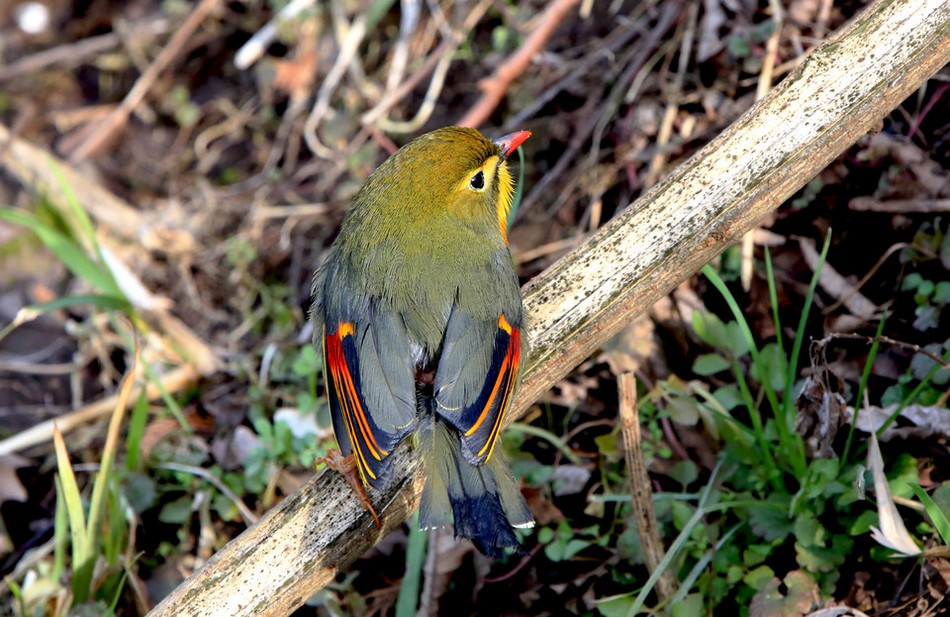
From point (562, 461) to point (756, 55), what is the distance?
6.84 feet

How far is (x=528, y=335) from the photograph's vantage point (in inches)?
116

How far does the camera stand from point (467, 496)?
2.66 metres

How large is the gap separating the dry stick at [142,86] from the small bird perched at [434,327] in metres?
3.62

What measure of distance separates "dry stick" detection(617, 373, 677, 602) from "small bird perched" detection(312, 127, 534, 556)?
34cm

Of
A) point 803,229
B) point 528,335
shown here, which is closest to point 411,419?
point 528,335

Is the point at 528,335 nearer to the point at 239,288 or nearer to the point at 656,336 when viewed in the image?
the point at 656,336

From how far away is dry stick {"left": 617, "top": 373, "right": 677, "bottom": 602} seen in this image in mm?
2854

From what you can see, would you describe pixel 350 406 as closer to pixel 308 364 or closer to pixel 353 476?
pixel 353 476

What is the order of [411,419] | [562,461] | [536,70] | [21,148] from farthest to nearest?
1. [21,148]
2. [536,70]
3. [562,461]
4. [411,419]

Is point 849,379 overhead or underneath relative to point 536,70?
underneath

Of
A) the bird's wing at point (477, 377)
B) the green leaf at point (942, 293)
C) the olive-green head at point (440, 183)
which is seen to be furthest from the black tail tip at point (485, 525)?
the green leaf at point (942, 293)

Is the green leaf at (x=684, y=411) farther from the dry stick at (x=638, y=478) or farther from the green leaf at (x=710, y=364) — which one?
the dry stick at (x=638, y=478)

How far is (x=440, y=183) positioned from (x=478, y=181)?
0.15 metres

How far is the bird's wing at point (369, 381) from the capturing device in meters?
2.68
